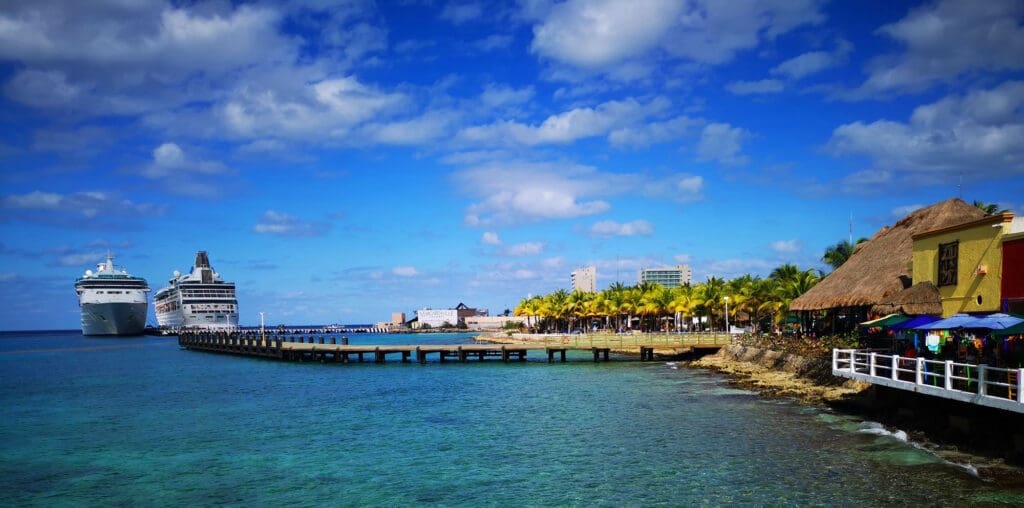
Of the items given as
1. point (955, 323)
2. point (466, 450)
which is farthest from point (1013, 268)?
point (466, 450)

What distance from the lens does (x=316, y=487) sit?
18.9m

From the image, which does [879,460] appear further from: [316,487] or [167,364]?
[167,364]

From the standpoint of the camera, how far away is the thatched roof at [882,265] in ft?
101

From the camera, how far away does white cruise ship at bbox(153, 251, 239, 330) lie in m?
138

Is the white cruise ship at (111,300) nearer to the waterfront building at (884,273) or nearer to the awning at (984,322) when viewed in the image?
the waterfront building at (884,273)

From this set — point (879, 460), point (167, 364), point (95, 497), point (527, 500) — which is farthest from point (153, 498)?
point (167, 364)

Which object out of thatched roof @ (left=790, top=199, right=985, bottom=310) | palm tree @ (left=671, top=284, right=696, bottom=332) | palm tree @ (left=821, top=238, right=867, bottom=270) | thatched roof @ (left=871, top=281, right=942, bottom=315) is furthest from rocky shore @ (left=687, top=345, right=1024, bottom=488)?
palm tree @ (left=671, top=284, right=696, bottom=332)

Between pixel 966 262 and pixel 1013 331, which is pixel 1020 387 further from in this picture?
pixel 966 262

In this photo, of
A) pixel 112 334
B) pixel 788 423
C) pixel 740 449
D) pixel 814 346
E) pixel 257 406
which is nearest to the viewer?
pixel 740 449

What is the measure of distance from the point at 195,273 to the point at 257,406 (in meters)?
118

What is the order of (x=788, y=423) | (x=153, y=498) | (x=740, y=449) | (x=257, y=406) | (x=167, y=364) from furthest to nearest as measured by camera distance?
1. (x=167, y=364)
2. (x=257, y=406)
3. (x=788, y=423)
4. (x=740, y=449)
5. (x=153, y=498)

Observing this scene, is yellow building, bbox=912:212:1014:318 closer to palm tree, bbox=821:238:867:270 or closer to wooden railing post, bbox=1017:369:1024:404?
wooden railing post, bbox=1017:369:1024:404

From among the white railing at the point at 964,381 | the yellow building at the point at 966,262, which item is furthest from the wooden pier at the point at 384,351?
the white railing at the point at 964,381

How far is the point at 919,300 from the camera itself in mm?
25578
